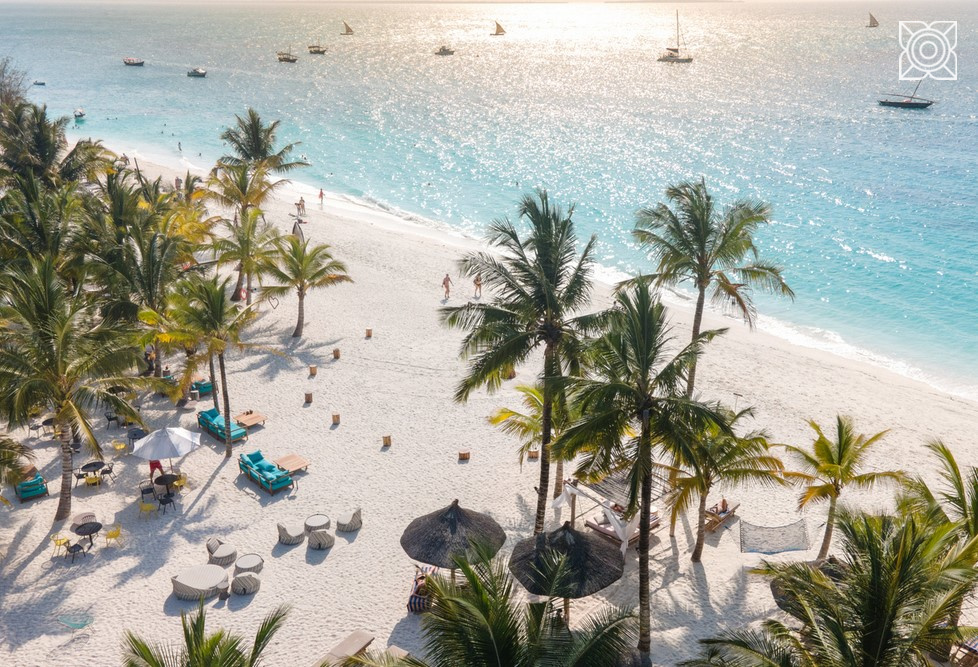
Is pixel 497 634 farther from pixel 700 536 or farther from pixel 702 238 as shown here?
pixel 702 238

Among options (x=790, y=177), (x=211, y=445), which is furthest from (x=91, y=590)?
(x=790, y=177)

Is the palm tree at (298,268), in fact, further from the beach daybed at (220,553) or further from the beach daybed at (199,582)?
the beach daybed at (199,582)

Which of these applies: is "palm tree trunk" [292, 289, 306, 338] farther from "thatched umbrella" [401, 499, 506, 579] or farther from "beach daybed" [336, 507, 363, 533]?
"thatched umbrella" [401, 499, 506, 579]

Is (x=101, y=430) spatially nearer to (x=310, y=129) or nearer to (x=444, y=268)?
(x=444, y=268)

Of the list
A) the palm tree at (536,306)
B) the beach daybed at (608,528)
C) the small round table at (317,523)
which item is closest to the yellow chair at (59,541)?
the small round table at (317,523)

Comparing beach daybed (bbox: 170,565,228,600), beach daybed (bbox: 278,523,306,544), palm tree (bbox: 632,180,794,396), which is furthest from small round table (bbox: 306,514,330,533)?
palm tree (bbox: 632,180,794,396)

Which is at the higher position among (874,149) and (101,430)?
(874,149)

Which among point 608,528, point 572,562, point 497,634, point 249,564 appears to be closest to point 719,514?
point 608,528
